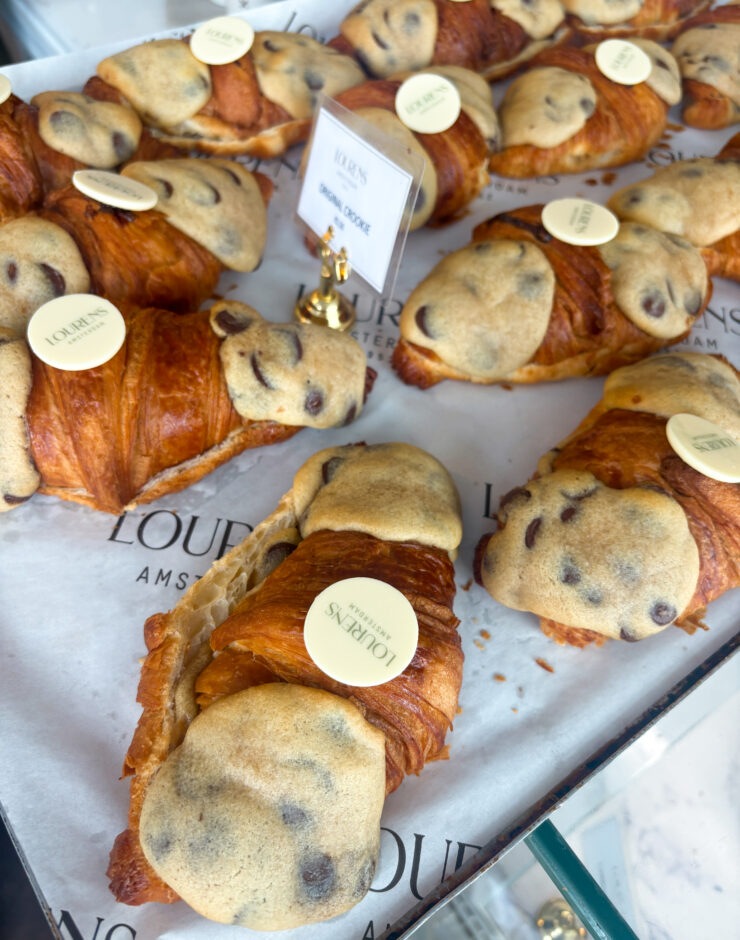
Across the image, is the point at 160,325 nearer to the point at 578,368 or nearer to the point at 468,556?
the point at 468,556

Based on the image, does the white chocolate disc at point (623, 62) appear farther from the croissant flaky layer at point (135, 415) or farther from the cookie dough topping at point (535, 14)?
the croissant flaky layer at point (135, 415)

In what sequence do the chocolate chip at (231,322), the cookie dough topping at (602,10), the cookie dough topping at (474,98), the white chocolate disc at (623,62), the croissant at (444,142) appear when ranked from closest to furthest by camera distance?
the chocolate chip at (231,322)
the croissant at (444,142)
the cookie dough topping at (474,98)
the white chocolate disc at (623,62)
the cookie dough topping at (602,10)

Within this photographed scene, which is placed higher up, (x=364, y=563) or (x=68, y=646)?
(x=364, y=563)

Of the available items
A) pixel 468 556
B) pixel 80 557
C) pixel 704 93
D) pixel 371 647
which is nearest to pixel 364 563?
pixel 371 647

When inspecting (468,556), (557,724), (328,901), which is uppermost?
(328,901)

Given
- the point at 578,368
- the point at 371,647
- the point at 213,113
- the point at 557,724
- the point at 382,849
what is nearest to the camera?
the point at 371,647

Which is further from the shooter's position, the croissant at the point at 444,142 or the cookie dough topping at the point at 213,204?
the croissant at the point at 444,142

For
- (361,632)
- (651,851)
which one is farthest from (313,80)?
(651,851)

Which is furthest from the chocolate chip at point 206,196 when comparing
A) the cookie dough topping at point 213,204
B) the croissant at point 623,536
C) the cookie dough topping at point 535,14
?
the cookie dough topping at point 535,14

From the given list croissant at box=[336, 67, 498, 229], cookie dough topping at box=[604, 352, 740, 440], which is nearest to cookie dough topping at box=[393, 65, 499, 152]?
croissant at box=[336, 67, 498, 229]
